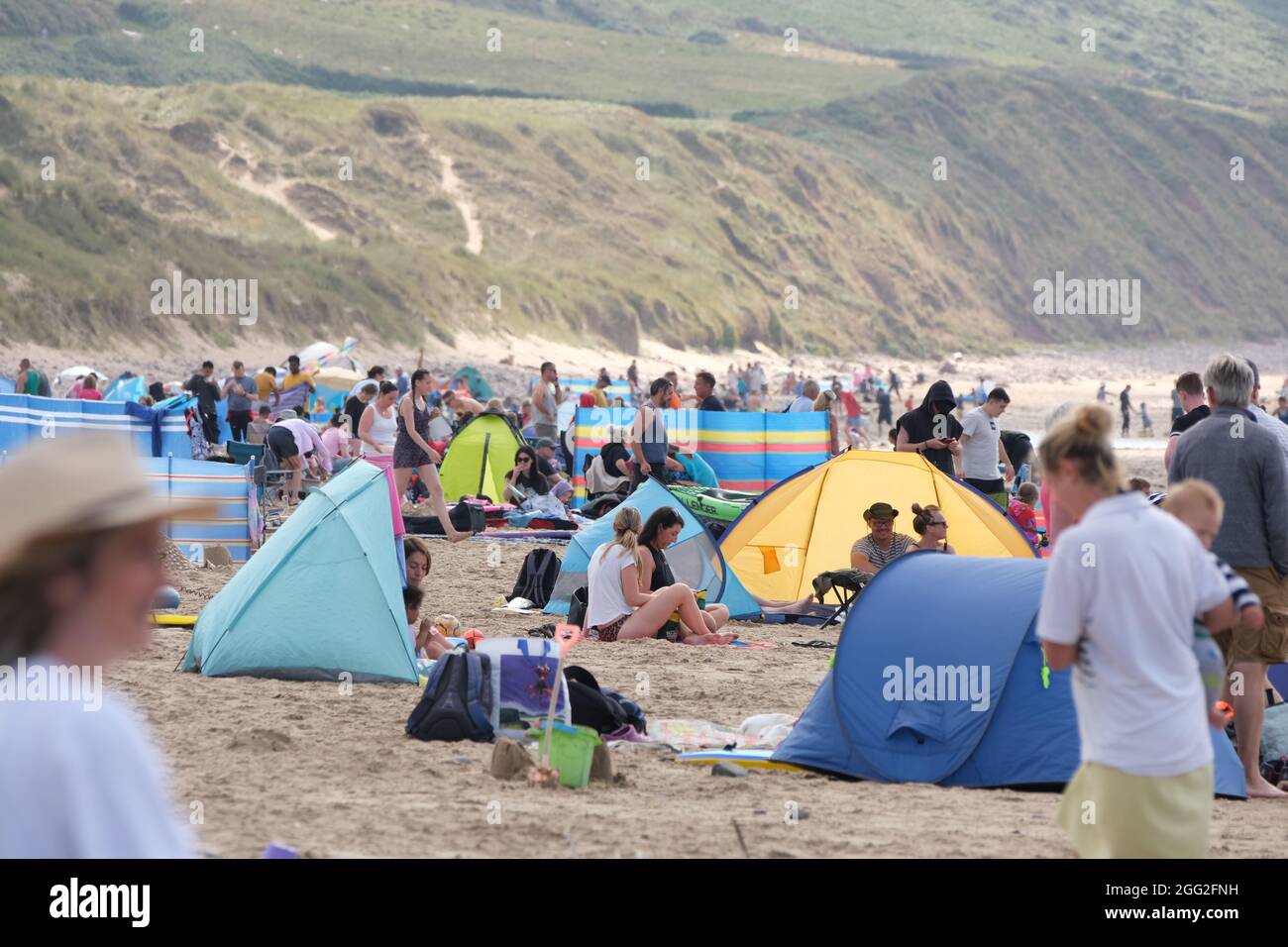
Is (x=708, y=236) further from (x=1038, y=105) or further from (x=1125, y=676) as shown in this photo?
(x=1125, y=676)

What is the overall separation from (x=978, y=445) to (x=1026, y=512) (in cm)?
57

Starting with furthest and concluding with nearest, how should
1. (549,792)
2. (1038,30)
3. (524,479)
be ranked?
(1038,30) → (524,479) → (549,792)

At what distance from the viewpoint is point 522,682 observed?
654 centimetres

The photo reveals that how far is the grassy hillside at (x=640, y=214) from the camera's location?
4619 centimetres

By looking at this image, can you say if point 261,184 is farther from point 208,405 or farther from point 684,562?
point 684,562

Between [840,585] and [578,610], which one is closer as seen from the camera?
[578,610]

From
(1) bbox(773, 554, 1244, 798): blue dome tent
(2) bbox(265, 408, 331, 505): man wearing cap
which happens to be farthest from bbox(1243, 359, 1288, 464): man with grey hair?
(2) bbox(265, 408, 331, 505): man wearing cap

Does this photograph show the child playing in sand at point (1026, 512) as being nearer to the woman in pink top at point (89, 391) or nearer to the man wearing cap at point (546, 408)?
the man wearing cap at point (546, 408)

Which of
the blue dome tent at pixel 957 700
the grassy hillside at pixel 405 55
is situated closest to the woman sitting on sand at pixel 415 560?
the blue dome tent at pixel 957 700

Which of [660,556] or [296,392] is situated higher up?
[296,392]

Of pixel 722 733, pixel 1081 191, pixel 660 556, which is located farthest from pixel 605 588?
pixel 1081 191

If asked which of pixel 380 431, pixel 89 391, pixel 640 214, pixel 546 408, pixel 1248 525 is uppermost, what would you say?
pixel 640 214

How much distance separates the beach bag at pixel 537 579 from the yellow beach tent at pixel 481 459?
5.91 meters
